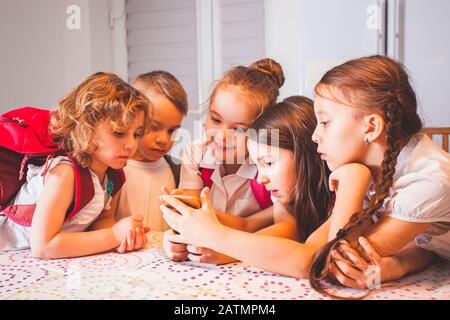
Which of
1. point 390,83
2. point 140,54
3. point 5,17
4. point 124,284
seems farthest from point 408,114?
point 5,17

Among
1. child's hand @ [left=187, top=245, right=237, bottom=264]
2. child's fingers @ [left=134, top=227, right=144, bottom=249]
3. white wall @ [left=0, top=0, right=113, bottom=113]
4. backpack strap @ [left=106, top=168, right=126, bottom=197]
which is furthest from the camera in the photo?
white wall @ [left=0, top=0, right=113, bottom=113]

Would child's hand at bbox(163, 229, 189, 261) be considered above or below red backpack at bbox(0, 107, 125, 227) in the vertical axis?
below

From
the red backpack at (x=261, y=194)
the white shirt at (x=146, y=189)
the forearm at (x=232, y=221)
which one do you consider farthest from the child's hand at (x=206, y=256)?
the white shirt at (x=146, y=189)

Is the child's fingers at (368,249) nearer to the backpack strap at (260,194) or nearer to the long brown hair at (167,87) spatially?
the backpack strap at (260,194)

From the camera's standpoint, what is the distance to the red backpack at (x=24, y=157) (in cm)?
73

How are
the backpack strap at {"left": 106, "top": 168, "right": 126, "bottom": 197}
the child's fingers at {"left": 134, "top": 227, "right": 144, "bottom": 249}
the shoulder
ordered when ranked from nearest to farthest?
the shoulder < the child's fingers at {"left": 134, "top": 227, "right": 144, "bottom": 249} < the backpack strap at {"left": 106, "top": 168, "right": 126, "bottom": 197}

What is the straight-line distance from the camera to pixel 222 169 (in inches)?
33.5

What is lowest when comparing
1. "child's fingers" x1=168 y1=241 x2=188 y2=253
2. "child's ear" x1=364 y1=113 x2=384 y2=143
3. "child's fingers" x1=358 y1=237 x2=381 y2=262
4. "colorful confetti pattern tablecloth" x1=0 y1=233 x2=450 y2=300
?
"colorful confetti pattern tablecloth" x1=0 y1=233 x2=450 y2=300

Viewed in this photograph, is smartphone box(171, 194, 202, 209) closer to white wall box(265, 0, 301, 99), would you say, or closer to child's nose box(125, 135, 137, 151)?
child's nose box(125, 135, 137, 151)

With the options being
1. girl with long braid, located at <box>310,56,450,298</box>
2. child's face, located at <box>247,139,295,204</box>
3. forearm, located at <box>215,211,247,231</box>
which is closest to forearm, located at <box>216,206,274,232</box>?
forearm, located at <box>215,211,247,231</box>

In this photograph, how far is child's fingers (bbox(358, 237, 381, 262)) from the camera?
0.54 meters

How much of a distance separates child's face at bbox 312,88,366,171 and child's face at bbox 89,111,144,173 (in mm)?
344

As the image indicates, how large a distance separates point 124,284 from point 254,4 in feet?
3.36

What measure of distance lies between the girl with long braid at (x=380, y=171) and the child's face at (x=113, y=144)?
342mm
